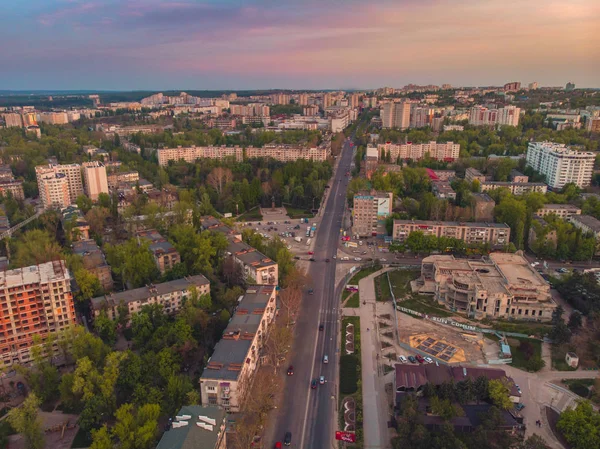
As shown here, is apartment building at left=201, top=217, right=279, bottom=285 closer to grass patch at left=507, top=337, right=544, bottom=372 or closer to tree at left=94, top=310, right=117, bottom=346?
tree at left=94, top=310, right=117, bottom=346

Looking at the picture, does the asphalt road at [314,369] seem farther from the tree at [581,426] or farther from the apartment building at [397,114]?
the apartment building at [397,114]

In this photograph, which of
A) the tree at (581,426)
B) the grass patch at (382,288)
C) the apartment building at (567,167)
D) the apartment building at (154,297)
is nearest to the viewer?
the tree at (581,426)

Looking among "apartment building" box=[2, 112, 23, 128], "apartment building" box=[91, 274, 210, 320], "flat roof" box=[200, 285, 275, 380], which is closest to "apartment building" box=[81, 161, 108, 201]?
"apartment building" box=[91, 274, 210, 320]

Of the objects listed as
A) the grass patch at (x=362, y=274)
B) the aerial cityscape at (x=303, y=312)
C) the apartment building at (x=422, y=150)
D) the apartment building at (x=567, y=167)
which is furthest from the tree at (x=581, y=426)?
the apartment building at (x=422, y=150)

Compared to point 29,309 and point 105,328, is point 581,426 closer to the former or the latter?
point 105,328

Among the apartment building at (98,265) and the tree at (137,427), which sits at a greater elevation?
the apartment building at (98,265)

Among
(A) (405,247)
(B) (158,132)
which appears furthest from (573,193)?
(B) (158,132)

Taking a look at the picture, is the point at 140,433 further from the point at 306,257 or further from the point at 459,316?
the point at 306,257
